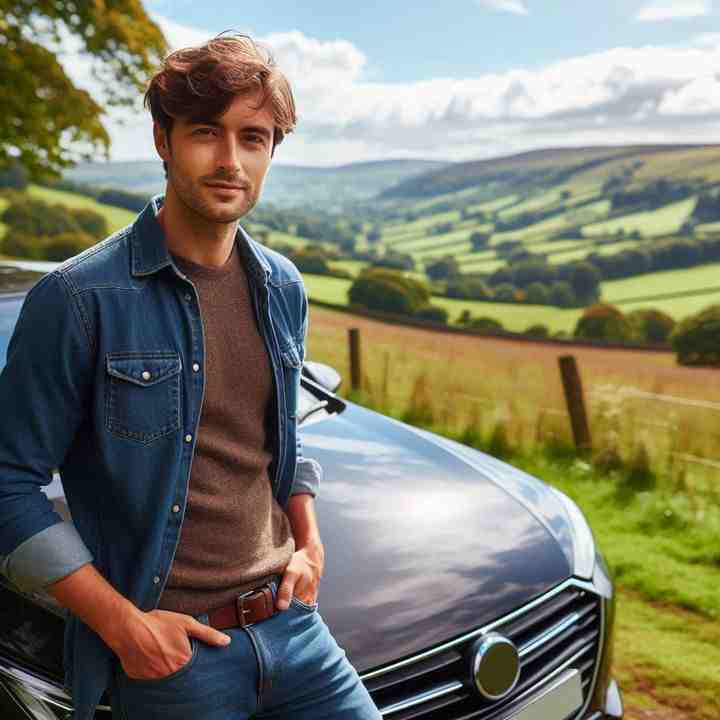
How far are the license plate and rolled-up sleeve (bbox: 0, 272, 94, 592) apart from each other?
1.18m

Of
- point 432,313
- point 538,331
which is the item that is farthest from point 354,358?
point 538,331

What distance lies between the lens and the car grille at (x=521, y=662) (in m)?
1.89

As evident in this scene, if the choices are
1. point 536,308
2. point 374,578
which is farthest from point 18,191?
point 374,578

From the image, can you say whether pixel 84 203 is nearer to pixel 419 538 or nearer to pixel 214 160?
pixel 419 538

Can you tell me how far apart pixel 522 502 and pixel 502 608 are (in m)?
0.51

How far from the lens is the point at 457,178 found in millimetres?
33344

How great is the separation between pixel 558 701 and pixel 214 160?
4.98 ft

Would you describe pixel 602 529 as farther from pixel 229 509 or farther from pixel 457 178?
pixel 457 178

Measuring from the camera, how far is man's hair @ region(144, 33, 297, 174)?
4.54 feet

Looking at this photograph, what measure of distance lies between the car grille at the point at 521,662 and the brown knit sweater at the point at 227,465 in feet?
1.73

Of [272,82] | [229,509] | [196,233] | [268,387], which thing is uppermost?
[272,82]

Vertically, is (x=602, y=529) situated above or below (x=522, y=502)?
below

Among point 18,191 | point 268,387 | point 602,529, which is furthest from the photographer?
point 18,191

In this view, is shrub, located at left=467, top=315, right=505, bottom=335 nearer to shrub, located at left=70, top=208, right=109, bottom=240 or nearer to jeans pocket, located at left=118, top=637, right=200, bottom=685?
shrub, located at left=70, top=208, right=109, bottom=240
